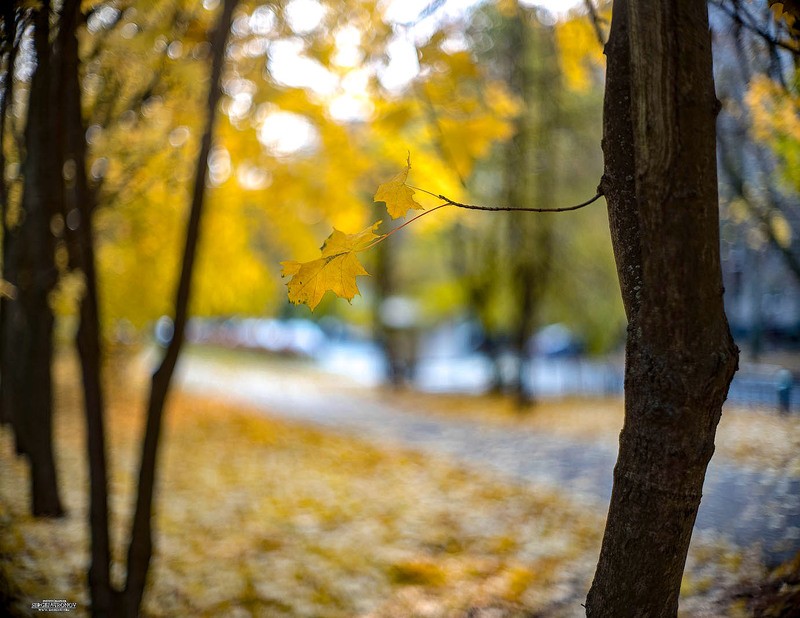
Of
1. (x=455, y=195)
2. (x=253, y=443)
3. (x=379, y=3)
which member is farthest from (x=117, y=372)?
(x=379, y=3)

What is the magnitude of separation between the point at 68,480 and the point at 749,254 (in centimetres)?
537

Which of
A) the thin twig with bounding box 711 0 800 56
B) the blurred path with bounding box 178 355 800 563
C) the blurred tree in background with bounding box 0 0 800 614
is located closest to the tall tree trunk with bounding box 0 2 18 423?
the blurred tree in background with bounding box 0 0 800 614

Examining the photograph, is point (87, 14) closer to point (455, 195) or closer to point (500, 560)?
point (500, 560)

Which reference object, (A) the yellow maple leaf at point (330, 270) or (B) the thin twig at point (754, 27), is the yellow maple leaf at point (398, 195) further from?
(B) the thin twig at point (754, 27)

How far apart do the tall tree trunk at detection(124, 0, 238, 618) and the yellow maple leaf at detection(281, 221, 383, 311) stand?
145 cm

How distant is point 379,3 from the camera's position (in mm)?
4152

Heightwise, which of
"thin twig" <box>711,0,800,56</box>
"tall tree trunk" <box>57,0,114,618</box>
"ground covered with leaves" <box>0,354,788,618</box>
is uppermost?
"thin twig" <box>711,0,800,56</box>

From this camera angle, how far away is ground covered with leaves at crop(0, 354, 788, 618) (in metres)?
2.99

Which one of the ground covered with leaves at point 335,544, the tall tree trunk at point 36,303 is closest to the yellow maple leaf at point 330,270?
the tall tree trunk at point 36,303

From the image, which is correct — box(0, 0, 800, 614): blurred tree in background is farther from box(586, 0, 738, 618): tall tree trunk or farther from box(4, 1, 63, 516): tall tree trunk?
box(586, 0, 738, 618): tall tree trunk

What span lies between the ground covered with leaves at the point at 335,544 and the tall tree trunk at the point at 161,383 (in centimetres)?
42

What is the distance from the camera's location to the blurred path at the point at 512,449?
2.36 m

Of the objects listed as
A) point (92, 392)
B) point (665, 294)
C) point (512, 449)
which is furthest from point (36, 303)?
point (512, 449)

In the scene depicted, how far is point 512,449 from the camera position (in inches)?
268
